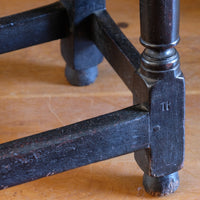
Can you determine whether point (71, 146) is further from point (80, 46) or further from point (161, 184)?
point (80, 46)

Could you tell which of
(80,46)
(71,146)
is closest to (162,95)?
(71,146)

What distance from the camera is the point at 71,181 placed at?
989 mm

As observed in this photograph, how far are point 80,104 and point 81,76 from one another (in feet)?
0.23

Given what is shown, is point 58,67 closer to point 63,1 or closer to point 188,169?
point 63,1

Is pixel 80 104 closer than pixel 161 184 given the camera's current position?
No

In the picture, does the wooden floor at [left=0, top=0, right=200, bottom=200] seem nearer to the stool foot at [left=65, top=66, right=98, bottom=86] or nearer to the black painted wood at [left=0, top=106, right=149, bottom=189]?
the stool foot at [left=65, top=66, right=98, bottom=86]

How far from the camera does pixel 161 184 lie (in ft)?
3.09

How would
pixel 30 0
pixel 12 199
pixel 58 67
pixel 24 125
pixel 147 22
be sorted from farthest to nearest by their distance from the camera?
pixel 30 0 → pixel 58 67 → pixel 24 125 → pixel 12 199 → pixel 147 22

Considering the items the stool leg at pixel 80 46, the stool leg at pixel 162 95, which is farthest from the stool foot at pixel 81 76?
the stool leg at pixel 162 95

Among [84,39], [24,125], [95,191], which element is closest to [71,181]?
[95,191]

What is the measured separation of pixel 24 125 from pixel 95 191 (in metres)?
0.22

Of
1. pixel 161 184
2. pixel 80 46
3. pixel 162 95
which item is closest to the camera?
pixel 162 95

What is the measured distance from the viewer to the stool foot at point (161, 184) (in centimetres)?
94

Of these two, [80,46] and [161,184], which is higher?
[80,46]
